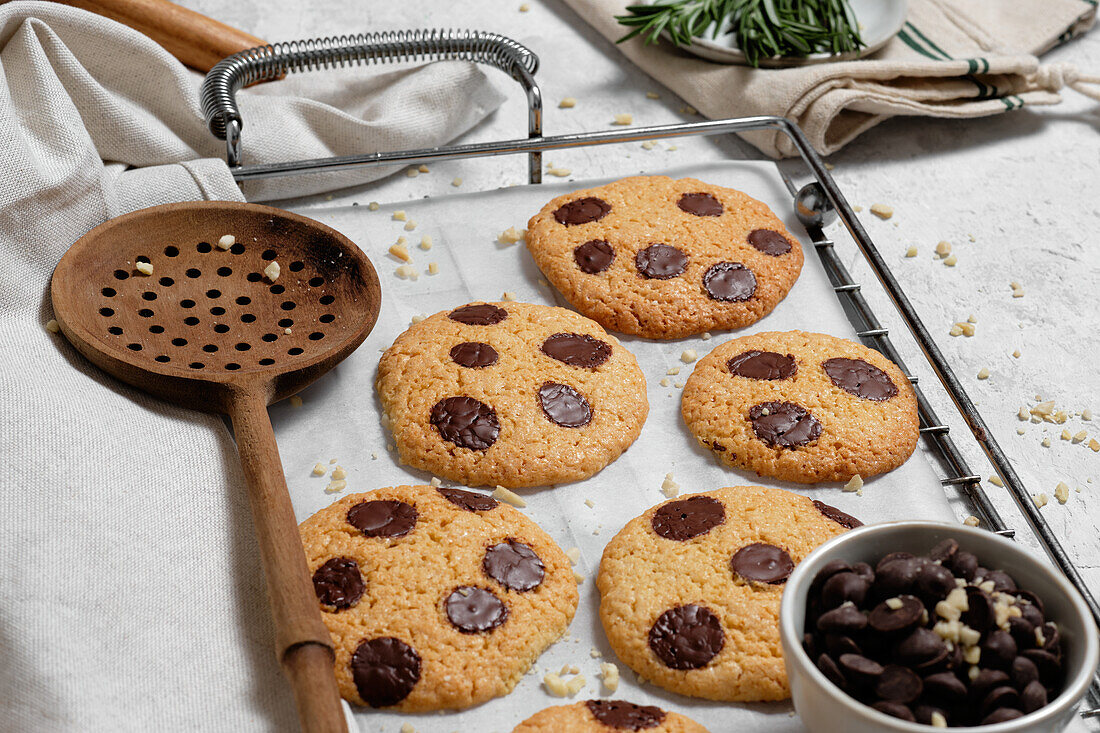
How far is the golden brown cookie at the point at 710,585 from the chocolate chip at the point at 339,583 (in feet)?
0.84

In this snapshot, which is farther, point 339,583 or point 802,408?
point 802,408

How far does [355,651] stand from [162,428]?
0.39m

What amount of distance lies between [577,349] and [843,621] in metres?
0.59

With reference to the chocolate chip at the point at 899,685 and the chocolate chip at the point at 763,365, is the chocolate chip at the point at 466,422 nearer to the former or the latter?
the chocolate chip at the point at 763,365

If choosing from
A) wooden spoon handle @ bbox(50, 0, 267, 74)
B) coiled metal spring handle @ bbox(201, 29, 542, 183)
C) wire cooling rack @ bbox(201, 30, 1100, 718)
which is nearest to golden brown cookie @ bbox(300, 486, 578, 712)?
wire cooling rack @ bbox(201, 30, 1100, 718)

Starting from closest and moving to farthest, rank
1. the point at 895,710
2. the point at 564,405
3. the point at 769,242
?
the point at 895,710
the point at 564,405
the point at 769,242

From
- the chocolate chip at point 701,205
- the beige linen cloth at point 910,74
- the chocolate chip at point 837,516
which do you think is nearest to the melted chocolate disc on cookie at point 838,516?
the chocolate chip at point 837,516

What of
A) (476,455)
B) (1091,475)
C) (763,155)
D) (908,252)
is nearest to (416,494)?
(476,455)

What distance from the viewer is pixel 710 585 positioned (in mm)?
1075

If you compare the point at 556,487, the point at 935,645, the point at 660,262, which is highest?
the point at 935,645

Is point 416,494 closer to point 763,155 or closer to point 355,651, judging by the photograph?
point 355,651

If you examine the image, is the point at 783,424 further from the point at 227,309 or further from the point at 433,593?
the point at 227,309

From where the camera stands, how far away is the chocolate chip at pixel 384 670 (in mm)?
985

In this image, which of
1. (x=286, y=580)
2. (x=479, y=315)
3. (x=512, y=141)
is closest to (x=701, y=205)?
(x=512, y=141)
